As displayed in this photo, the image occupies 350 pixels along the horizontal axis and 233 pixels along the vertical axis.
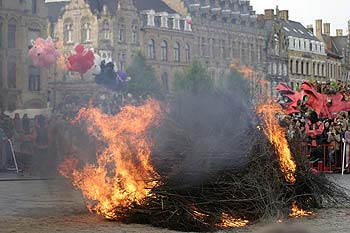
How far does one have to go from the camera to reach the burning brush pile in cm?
1066

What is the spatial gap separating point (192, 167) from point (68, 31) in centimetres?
5290

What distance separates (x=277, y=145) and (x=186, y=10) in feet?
211

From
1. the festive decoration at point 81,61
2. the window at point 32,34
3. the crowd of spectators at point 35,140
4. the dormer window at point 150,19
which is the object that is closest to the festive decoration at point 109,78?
the festive decoration at point 81,61

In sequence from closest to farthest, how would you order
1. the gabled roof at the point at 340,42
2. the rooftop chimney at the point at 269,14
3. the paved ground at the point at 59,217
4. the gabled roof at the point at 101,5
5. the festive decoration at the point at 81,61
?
the paved ground at the point at 59,217 < the festive decoration at the point at 81,61 < the gabled roof at the point at 101,5 < the rooftop chimney at the point at 269,14 < the gabled roof at the point at 340,42

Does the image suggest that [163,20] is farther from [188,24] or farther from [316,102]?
[316,102]

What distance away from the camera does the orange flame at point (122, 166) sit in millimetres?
10930

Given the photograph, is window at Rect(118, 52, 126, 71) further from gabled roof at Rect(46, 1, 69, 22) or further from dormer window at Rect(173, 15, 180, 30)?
dormer window at Rect(173, 15, 180, 30)

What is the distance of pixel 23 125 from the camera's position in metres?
23.3

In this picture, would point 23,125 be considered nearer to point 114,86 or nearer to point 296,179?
point 296,179

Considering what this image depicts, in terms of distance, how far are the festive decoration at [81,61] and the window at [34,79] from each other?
5.74m

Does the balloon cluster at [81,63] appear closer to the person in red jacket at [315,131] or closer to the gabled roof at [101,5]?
the gabled roof at [101,5]

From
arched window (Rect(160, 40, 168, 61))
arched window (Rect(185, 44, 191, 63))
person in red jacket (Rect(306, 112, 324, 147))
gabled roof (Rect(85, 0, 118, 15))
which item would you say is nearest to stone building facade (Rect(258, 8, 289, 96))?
arched window (Rect(185, 44, 191, 63))

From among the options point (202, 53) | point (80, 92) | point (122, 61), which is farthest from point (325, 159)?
point (202, 53)

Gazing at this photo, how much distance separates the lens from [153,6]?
235 ft
